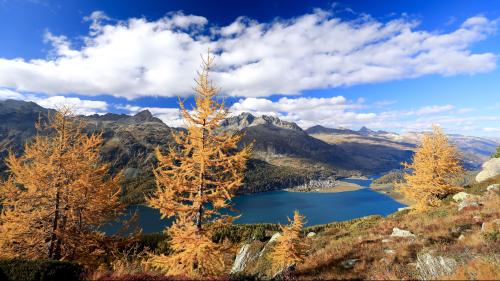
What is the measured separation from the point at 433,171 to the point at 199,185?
32664 mm

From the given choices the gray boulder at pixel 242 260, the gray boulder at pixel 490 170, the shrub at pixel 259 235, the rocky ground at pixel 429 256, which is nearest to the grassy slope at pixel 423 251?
the rocky ground at pixel 429 256

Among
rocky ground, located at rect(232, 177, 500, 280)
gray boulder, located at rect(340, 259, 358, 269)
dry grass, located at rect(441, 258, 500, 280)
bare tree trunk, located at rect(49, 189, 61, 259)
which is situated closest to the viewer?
dry grass, located at rect(441, 258, 500, 280)

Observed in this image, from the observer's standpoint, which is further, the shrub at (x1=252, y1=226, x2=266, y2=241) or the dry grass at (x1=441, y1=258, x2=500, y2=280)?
the shrub at (x1=252, y1=226, x2=266, y2=241)

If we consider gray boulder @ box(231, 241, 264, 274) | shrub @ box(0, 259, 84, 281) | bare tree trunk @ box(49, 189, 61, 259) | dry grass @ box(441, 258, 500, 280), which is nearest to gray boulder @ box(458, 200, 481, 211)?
Result: dry grass @ box(441, 258, 500, 280)

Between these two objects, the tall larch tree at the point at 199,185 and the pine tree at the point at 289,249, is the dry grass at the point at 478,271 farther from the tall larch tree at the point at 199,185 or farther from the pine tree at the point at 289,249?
the pine tree at the point at 289,249

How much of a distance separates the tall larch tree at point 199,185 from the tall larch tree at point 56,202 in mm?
5706

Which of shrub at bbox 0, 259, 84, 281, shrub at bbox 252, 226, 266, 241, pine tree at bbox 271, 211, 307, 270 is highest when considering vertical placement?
shrub at bbox 0, 259, 84, 281

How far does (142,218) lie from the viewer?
168m

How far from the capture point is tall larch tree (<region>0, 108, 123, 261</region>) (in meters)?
16.4

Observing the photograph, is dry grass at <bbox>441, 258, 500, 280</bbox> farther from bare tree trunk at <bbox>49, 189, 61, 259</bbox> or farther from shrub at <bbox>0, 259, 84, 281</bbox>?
bare tree trunk at <bbox>49, 189, 61, 259</bbox>

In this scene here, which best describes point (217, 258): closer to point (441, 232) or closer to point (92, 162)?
point (92, 162)

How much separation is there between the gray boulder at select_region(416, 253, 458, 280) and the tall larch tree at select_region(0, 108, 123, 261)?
697 inches

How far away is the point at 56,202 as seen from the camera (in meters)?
17.1

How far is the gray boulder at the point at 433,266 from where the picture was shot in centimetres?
973
